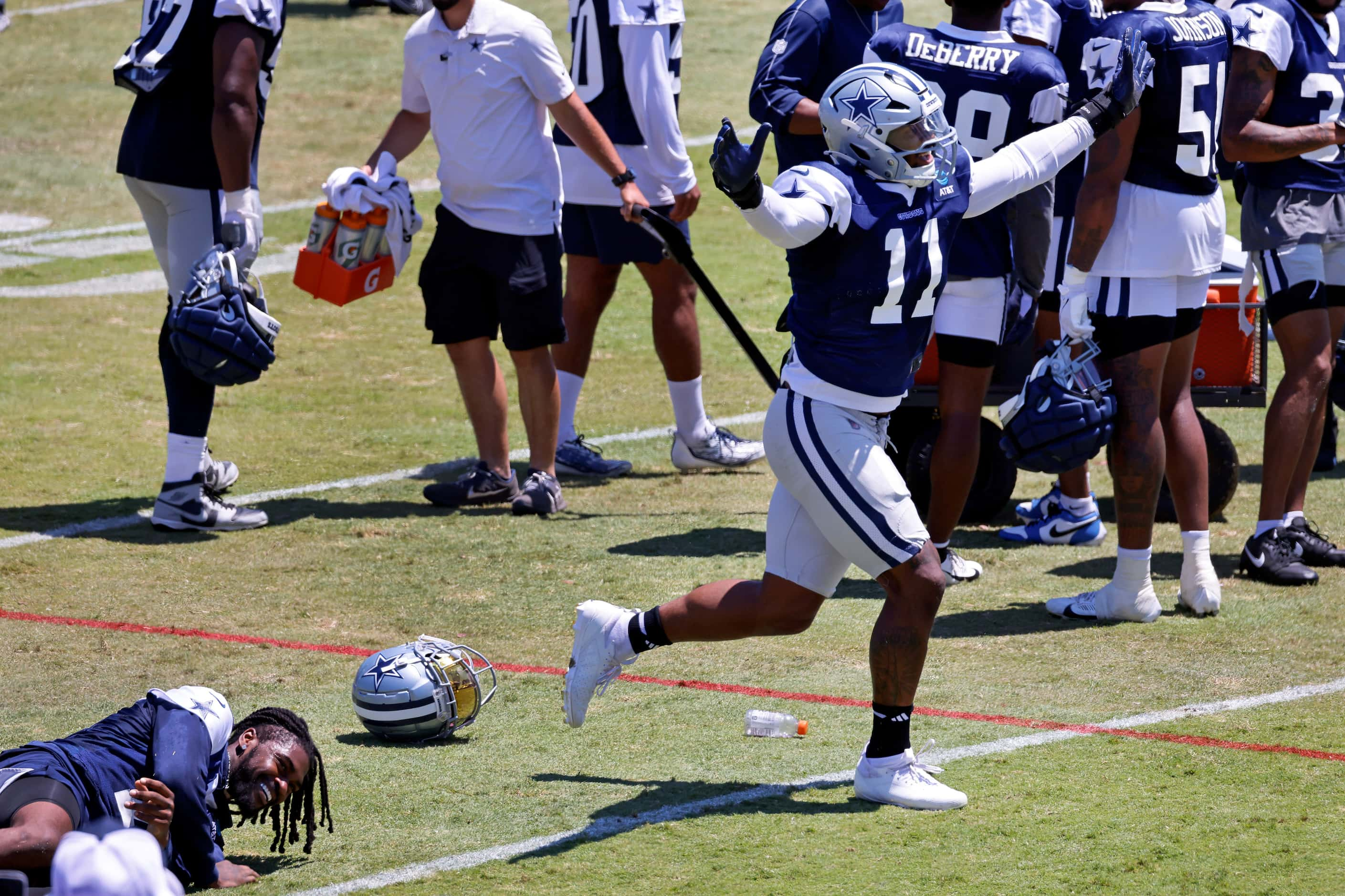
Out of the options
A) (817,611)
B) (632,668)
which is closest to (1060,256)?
(632,668)

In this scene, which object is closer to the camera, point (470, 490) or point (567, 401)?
point (470, 490)

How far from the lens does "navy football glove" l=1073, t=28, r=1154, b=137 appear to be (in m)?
5.45

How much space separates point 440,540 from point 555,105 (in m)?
2.07

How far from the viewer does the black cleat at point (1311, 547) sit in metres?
7.18

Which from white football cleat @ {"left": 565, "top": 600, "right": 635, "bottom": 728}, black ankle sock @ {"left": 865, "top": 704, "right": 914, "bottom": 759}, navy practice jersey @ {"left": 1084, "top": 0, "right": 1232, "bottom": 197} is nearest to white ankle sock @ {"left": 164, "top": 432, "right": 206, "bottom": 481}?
white football cleat @ {"left": 565, "top": 600, "right": 635, "bottom": 728}

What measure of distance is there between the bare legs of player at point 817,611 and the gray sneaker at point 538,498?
308cm

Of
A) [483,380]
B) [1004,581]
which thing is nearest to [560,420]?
[483,380]

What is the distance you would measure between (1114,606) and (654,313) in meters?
3.42

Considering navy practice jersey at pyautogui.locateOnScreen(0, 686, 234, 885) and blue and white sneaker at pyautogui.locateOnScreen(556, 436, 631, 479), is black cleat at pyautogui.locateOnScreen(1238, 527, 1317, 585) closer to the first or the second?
blue and white sneaker at pyautogui.locateOnScreen(556, 436, 631, 479)

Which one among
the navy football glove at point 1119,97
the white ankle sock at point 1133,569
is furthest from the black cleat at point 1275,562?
the navy football glove at point 1119,97

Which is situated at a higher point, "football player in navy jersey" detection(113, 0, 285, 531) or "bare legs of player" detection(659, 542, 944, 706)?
"football player in navy jersey" detection(113, 0, 285, 531)

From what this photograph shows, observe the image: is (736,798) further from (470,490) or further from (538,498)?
(470,490)

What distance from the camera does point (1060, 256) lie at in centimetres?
834

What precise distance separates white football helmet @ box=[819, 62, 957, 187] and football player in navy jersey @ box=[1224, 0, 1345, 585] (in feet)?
8.42
